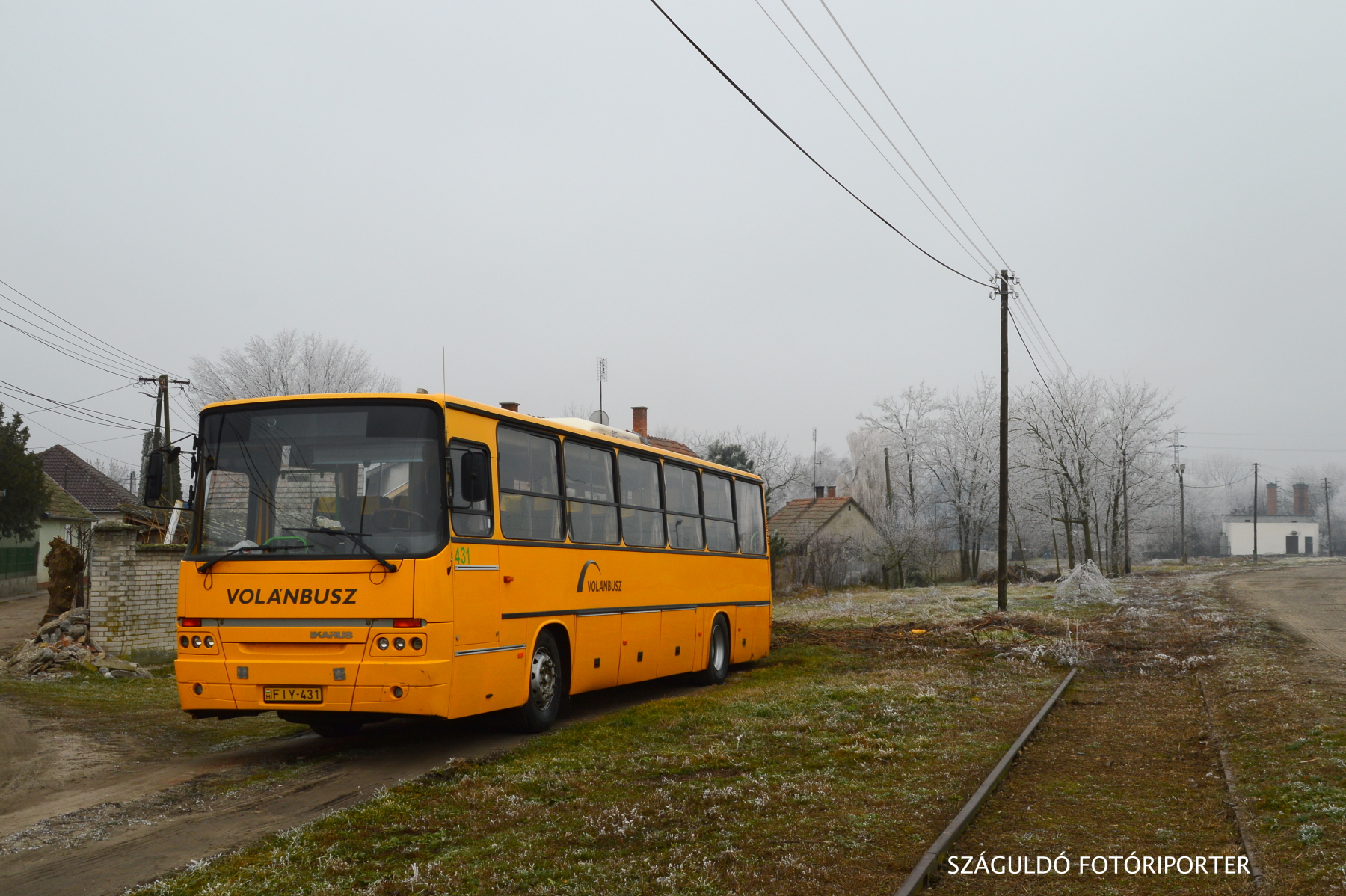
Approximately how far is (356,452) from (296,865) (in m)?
3.97

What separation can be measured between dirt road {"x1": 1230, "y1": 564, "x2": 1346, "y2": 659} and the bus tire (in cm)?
896

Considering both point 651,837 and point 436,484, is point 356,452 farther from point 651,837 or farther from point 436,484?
point 651,837

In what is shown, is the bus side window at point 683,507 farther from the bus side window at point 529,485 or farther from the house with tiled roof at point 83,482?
the house with tiled roof at point 83,482

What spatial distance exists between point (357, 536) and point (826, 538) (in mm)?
43078

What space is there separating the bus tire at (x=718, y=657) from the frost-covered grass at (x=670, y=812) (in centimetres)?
345

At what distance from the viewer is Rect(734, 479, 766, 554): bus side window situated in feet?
54.0

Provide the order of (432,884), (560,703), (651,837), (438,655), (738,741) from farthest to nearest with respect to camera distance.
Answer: (560,703), (738,741), (438,655), (651,837), (432,884)

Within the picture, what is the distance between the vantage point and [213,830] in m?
6.45

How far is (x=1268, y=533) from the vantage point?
11812 cm

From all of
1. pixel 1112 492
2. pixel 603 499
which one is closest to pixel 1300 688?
pixel 603 499

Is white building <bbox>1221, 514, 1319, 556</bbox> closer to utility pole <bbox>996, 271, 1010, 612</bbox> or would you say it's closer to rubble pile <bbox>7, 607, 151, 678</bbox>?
utility pole <bbox>996, 271, 1010, 612</bbox>

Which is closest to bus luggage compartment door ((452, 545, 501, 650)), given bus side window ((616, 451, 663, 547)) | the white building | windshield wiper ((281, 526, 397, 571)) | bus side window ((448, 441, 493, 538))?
bus side window ((448, 441, 493, 538))

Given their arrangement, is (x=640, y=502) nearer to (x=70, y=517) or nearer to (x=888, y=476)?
(x=70, y=517)

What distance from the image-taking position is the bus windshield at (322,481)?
8.66m
